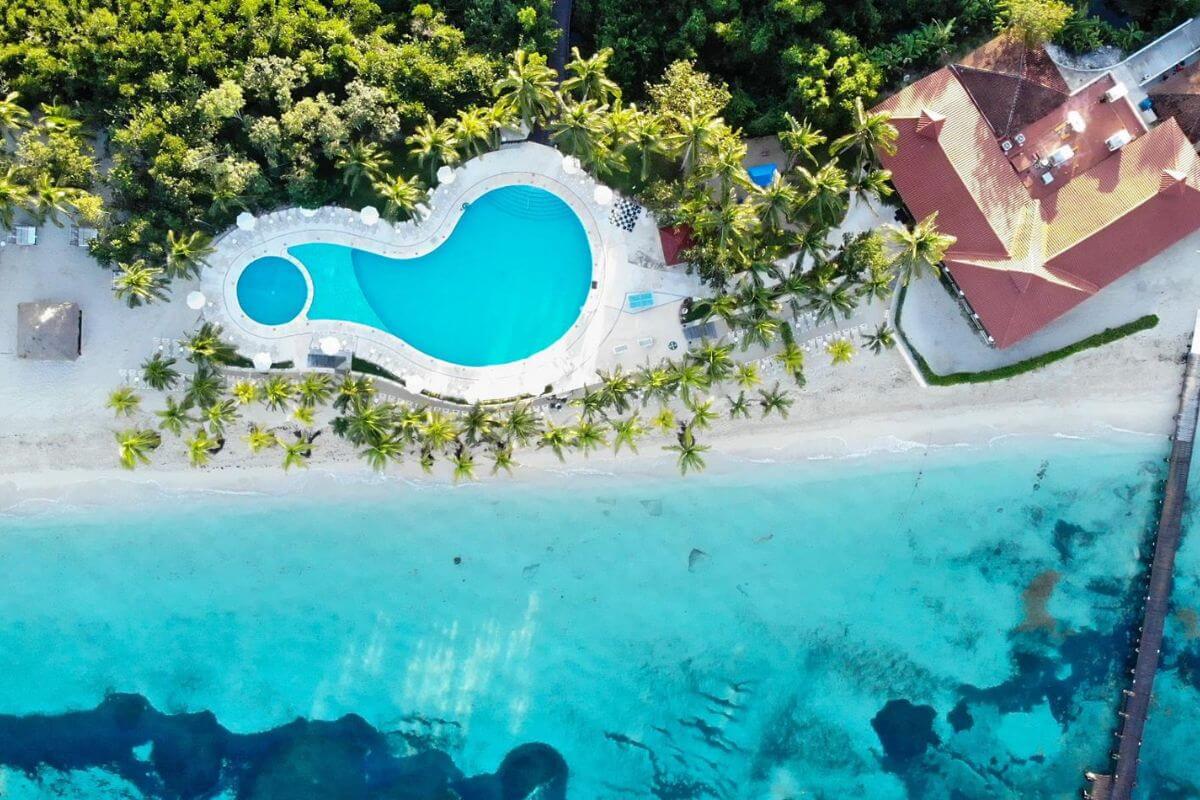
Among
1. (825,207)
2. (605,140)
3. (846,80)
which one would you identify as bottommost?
(825,207)

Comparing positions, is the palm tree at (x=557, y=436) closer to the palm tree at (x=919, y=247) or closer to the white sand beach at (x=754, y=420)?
the white sand beach at (x=754, y=420)

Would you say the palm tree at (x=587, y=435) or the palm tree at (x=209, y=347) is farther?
the palm tree at (x=587, y=435)

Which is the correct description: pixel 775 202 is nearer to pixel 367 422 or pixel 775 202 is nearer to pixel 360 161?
pixel 360 161

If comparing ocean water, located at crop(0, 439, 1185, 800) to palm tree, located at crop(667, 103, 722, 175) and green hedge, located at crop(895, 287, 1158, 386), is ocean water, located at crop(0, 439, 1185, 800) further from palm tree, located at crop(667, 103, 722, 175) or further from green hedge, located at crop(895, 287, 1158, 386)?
palm tree, located at crop(667, 103, 722, 175)

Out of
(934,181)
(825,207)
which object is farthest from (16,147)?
(934,181)

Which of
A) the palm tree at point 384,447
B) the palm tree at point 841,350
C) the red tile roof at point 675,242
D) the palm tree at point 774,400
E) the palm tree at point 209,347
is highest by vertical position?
→ the red tile roof at point 675,242

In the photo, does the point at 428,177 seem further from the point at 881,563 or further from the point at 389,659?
the point at 881,563

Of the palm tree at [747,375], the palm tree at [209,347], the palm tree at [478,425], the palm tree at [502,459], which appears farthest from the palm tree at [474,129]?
the palm tree at [747,375]
